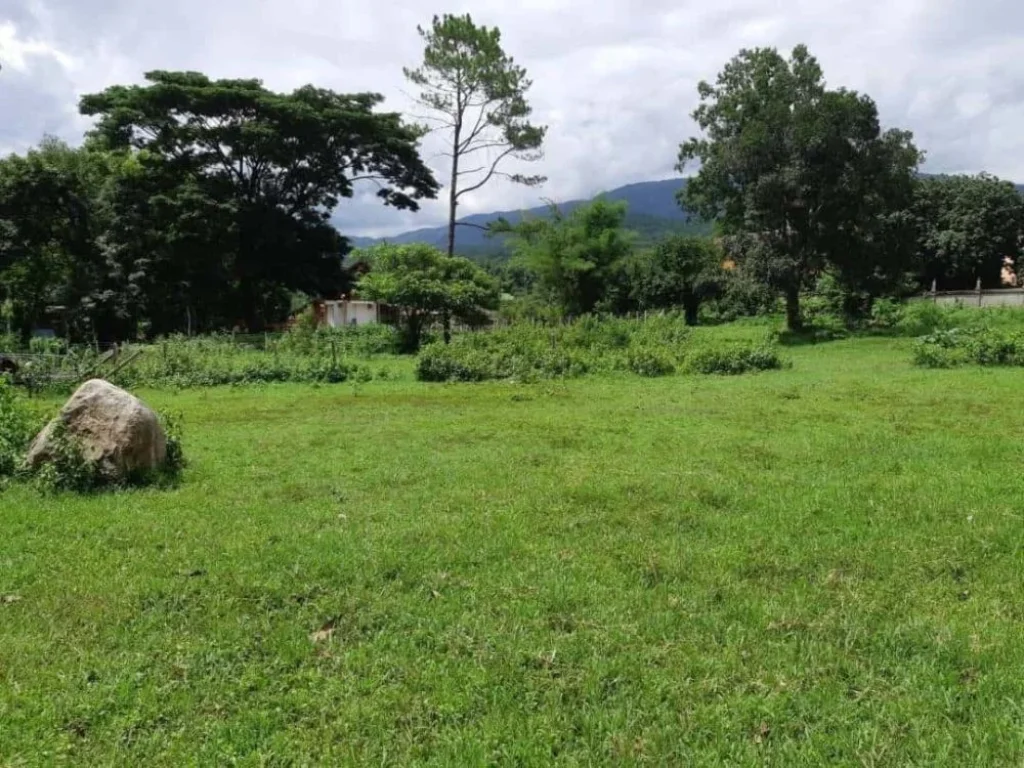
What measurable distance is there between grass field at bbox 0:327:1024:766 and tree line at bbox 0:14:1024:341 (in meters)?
16.2

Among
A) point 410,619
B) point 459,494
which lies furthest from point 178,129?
point 410,619

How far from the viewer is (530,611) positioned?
3.62m

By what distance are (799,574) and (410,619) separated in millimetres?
2201

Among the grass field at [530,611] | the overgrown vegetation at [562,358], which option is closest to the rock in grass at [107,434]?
the grass field at [530,611]

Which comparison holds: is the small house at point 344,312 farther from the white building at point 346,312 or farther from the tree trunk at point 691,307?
the tree trunk at point 691,307

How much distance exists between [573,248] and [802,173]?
13226 mm

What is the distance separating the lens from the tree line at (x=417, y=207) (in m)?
22.9

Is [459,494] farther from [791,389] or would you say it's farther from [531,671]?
[791,389]

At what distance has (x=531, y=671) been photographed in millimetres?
3104

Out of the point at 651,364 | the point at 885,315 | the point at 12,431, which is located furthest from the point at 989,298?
the point at 12,431

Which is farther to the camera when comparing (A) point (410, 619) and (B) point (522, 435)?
(B) point (522, 435)

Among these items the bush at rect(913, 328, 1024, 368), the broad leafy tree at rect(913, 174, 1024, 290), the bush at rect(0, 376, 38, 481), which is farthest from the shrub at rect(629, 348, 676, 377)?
the broad leafy tree at rect(913, 174, 1024, 290)

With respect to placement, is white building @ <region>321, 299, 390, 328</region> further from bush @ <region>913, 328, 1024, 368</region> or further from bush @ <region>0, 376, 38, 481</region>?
bush @ <region>0, 376, 38, 481</region>

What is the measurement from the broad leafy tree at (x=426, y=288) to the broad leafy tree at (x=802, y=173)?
9.06 metres
